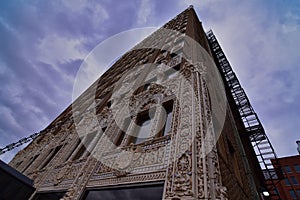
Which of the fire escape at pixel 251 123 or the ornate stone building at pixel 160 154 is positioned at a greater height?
the fire escape at pixel 251 123

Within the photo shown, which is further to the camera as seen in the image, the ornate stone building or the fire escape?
the fire escape

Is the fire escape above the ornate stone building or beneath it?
above

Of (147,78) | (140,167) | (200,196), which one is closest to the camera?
(200,196)

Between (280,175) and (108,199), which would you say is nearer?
(108,199)

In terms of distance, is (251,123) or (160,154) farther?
(251,123)

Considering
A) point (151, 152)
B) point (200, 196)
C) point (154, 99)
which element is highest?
point (154, 99)

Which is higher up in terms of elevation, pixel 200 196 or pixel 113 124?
pixel 113 124

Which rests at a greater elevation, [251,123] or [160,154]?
[251,123]

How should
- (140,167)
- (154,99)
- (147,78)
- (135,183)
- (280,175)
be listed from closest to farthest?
1. (135,183)
2. (140,167)
3. (154,99)
4. (147,78)
5. (280,175)

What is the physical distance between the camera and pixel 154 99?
6695mm

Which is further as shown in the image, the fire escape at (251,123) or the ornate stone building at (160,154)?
the fire escape at (251,123)

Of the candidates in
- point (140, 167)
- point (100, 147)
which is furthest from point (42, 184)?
point (140, 167)

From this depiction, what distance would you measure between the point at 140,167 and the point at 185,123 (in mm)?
1631

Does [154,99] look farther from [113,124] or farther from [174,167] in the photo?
[174,167]
